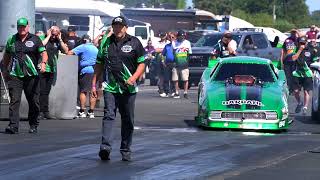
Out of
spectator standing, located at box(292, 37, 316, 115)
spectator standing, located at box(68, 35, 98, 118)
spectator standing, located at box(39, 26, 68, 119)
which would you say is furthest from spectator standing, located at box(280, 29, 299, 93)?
spectator standing, located at box(39, 26, 68, 119)

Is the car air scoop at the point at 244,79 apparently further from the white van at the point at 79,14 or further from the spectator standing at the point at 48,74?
the white van at the point at 79,14

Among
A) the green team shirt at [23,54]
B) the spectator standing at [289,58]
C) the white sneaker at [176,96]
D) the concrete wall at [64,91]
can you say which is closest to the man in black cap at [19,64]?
the green team shirt at [23,54]

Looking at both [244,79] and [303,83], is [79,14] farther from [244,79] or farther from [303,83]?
[244,79]

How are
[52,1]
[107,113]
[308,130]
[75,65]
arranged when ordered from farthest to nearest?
[52,1] → [75,65] → [308,130] → [107,113]

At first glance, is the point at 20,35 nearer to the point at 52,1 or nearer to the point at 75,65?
the point at 75,65

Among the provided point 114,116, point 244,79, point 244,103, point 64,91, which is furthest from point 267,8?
point 114,116

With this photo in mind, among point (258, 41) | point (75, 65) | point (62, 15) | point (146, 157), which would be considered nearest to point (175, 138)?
point (146, 157)

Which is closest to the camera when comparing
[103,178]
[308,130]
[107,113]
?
[103,178]

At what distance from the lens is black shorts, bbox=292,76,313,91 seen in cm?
2064

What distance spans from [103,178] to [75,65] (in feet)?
26.6

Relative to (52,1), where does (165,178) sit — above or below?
below

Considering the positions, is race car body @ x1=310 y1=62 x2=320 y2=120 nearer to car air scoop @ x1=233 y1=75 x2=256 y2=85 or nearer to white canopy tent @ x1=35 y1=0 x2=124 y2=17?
car air scoop @ x1=233 y1=75 x2=256 y2=85

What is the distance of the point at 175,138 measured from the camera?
14109mm

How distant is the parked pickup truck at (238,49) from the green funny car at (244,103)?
1264cm
